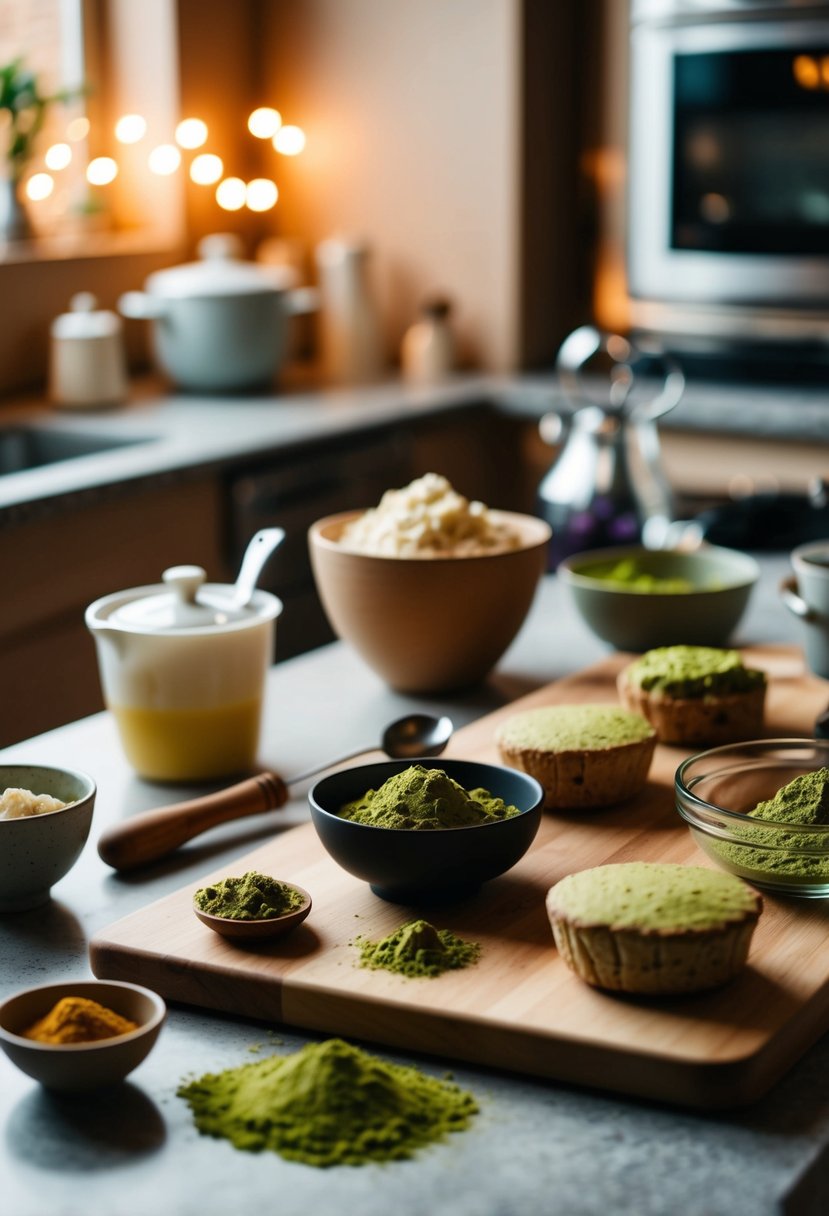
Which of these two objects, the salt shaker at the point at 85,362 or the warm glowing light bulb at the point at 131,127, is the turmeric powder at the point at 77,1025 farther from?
the warm glowing light bulb at the point at 131,127

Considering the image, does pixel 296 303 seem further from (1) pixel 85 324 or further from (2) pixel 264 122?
(2) pixel 264 122

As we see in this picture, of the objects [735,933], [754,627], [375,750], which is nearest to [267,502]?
[754,627]

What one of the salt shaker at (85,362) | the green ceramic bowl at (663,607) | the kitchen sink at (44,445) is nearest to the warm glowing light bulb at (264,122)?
the salt shaker at (85,362)

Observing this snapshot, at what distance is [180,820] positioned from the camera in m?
1.12

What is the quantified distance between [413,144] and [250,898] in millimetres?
2786

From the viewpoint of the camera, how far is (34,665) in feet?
7.59

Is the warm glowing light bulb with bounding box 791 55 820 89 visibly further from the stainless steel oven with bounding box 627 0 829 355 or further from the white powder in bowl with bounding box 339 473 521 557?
the white powder in bowl with bounding box 339 473 521 557

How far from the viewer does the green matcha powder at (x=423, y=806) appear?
973mm

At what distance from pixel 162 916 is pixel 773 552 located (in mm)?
1204

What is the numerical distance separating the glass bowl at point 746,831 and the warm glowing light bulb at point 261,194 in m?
2.79

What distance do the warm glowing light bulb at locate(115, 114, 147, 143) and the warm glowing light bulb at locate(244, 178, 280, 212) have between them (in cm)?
32

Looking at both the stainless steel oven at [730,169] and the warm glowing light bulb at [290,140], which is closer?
the stainless steel oven at [730,169]

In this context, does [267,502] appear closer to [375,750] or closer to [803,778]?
[375,750]

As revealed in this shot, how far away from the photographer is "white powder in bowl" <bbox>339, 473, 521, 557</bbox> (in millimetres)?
1457
